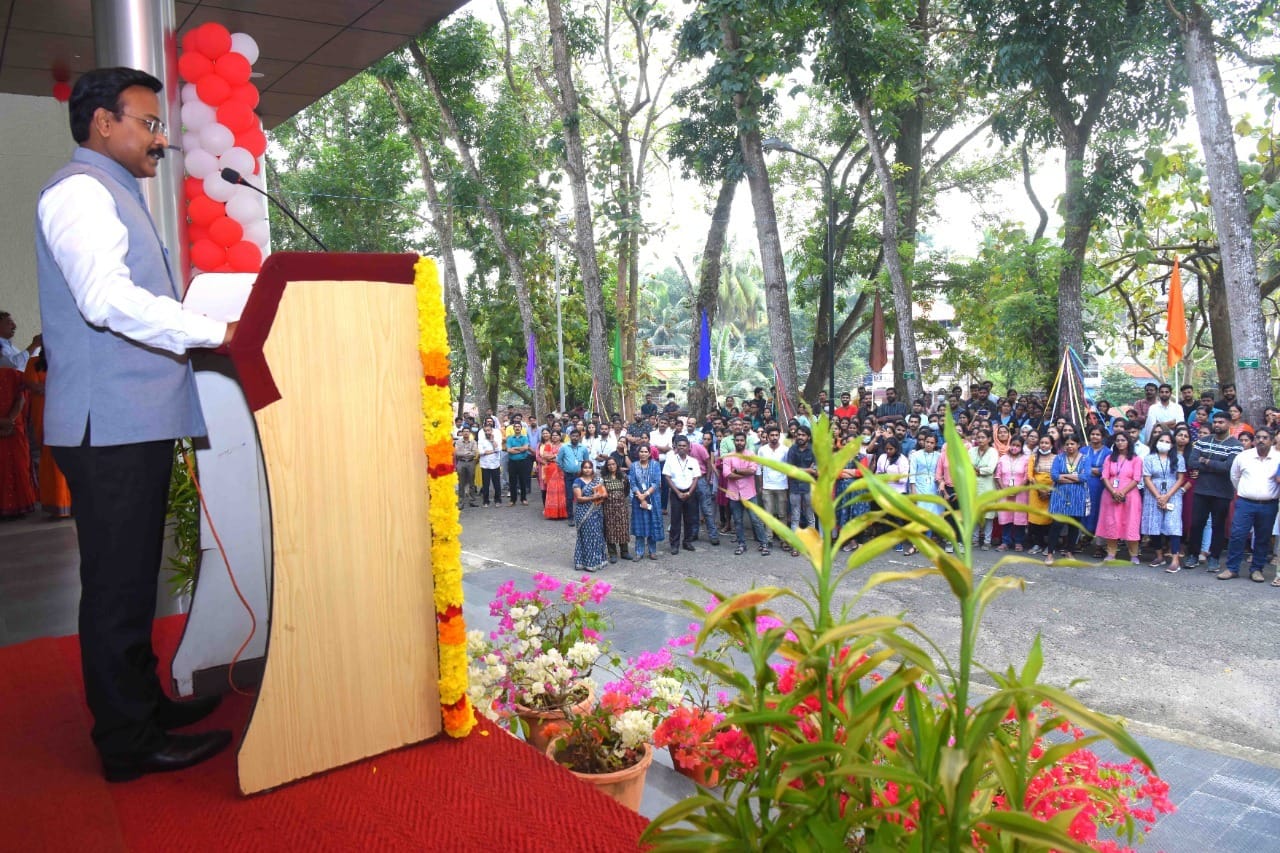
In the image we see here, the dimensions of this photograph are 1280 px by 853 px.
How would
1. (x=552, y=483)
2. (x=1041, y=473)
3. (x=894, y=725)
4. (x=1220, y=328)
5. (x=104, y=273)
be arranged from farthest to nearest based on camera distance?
(x=1220, y=328), (x=552, y=483), (x=1041, y=473), (x=104, y=273), (x=894, y=725)

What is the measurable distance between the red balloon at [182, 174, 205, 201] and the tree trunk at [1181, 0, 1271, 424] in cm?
1112

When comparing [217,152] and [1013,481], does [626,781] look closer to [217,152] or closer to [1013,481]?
[217,152]

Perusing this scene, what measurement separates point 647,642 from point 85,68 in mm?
7421

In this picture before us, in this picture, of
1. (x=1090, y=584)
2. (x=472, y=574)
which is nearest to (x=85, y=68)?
(x=472, y=574)

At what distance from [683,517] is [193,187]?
691 cm

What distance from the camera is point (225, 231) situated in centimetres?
555

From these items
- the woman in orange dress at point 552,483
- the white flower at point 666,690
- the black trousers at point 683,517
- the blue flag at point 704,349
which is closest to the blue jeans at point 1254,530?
the black trousers at point 683,517

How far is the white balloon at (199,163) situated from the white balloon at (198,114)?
18 centimetres

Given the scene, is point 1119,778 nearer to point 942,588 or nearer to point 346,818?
point 346,818

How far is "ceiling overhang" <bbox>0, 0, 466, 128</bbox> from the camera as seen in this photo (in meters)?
7.12

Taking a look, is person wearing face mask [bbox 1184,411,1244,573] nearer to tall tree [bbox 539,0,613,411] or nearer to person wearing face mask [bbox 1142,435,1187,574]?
person wearing face mask [bbox 1142,435,1187,574]

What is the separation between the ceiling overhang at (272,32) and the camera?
23.4ft

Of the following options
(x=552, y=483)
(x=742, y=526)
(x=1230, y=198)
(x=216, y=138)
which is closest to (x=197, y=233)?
(x=216, y=138)

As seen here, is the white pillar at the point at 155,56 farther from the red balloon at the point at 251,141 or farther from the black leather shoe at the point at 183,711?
the black leather shoe at the point at 183,711
